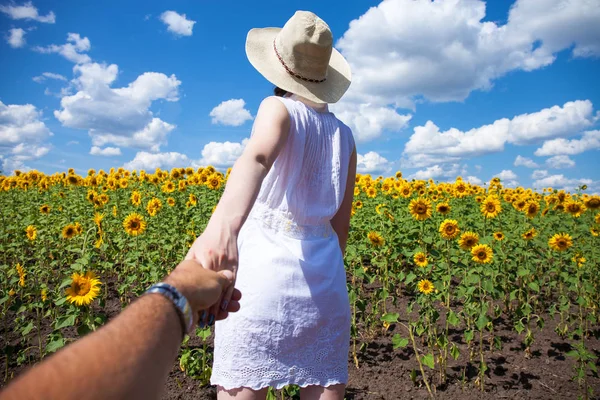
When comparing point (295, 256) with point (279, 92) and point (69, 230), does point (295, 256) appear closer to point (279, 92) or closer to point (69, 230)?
point (279, 92)

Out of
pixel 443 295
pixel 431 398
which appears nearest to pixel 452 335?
pixel 443 295

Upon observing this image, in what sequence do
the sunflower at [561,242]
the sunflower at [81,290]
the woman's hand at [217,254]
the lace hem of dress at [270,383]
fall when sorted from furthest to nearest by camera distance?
the sunflower at [561,242] < the sunflower at [81,290] < the lace hem of dress at [270,383] < the woman's hand at [217,254]

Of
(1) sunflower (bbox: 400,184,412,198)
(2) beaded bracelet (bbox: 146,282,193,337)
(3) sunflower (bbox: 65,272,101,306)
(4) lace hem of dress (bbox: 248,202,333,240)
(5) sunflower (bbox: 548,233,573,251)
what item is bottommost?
(3) sunflower (bbox: 65,272,101,306)

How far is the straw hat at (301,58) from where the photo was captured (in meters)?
1.52

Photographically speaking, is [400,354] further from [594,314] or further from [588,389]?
[594,314]

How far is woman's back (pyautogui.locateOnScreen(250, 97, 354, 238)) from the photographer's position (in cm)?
151

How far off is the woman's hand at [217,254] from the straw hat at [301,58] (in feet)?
2.49

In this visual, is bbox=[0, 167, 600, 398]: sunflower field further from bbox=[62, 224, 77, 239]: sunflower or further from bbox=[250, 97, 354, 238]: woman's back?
bbox=[250, 97, 354, 238]: woman's back

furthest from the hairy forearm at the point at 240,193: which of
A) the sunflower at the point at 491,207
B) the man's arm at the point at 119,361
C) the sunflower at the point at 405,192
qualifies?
the sunflower at the point at 405,192

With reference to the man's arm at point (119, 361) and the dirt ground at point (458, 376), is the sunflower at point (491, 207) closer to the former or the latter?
the dirt ground at point (458, 376)

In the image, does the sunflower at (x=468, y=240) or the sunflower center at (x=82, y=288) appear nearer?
the sunflower center at (x=82, y=288)

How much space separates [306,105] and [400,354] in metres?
3.33

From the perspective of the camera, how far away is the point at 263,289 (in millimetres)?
1515

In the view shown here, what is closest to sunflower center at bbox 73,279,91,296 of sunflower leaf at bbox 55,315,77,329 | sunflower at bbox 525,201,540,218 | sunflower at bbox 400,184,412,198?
sunflower leaf at bbox 55,315,77,329
